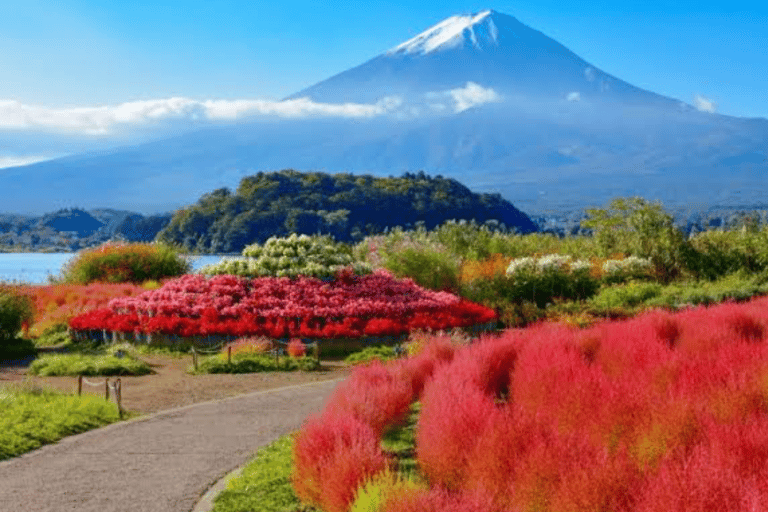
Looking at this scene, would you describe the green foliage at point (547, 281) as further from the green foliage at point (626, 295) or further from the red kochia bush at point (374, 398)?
the red kochia bush at point (374, 398)

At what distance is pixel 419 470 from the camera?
816 centimetres

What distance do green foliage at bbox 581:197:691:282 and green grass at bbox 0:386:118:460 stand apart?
19517 mm

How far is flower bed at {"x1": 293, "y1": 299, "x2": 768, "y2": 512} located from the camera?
5668mm

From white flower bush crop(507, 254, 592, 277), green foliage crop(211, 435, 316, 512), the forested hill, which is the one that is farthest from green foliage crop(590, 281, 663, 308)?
the forested hill

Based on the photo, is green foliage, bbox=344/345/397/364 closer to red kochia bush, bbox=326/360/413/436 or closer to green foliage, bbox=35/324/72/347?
green foliage, bbox=35/324/72/347

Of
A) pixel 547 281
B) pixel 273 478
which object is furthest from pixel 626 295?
pixel 273 478

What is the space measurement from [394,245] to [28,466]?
2015 cm

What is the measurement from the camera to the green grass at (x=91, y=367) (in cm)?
1630

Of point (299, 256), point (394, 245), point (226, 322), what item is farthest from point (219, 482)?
point (394, 245)

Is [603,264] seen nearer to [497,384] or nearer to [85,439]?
[497,384]

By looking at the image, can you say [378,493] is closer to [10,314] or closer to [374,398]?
[374,398]

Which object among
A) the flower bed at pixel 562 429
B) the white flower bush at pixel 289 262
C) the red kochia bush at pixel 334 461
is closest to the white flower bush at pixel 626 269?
the white flower bush at pixel 289 262

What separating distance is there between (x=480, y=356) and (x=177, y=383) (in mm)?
5420

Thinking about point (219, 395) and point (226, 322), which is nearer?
point (219, 395)
